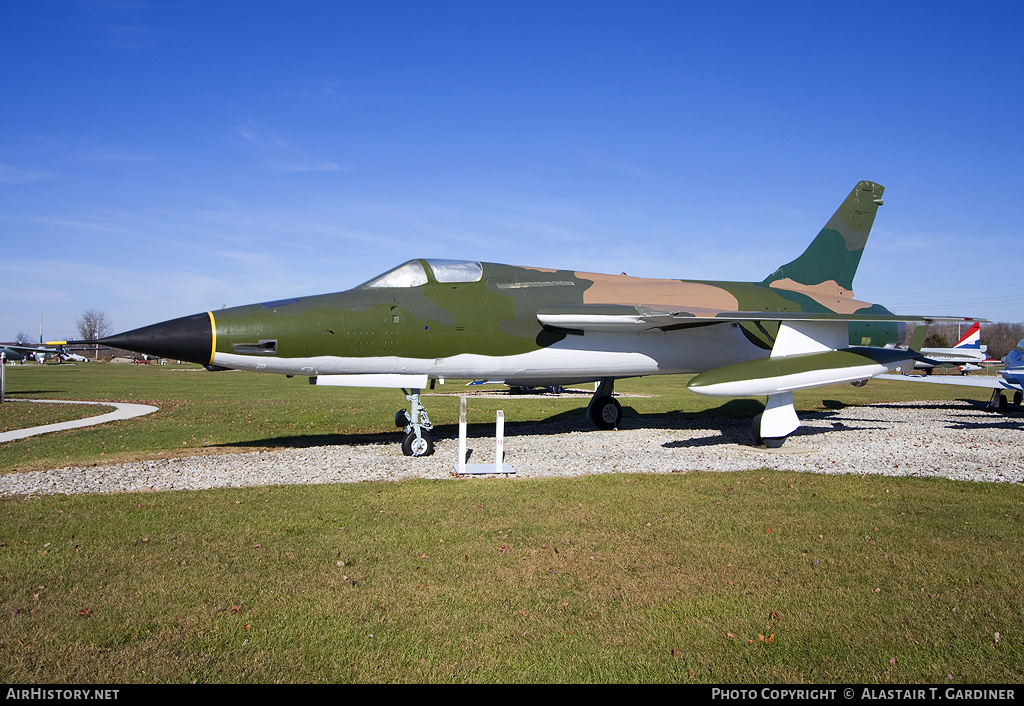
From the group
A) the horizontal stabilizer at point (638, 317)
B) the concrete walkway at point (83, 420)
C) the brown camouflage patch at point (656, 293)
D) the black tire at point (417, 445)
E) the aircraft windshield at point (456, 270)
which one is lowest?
the concrete walkway at point (83, 420)

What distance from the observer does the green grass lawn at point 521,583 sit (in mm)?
3963

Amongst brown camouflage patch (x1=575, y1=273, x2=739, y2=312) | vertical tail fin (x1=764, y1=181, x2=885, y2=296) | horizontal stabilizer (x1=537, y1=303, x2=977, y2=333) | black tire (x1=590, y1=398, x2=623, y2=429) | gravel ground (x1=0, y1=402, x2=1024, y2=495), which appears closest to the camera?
gravel ground (x1=0, y1=402, x2=1024, y2=495)

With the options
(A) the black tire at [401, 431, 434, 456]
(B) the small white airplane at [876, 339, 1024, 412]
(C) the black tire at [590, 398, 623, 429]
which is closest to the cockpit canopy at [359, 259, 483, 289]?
(A) the black tire at [401, 431, 434, 456]

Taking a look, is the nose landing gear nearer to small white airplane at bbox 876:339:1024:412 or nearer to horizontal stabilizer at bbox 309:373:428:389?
horizontal stabilizer at bbox 309:373:428:389

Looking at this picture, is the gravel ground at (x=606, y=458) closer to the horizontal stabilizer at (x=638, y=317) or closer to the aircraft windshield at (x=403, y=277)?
the horizontal stabilizer at (x=638, y=317)

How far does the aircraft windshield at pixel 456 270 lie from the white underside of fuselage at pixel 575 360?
1344 millimetres

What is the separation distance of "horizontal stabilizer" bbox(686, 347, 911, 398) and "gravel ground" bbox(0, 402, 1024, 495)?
1160 mm

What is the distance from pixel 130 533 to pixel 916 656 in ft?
21.5

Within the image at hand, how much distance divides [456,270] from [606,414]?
5.51 metres

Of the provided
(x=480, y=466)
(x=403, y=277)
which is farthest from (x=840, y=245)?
(x=480, y=466)

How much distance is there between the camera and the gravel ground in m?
9.49

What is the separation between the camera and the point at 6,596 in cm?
488

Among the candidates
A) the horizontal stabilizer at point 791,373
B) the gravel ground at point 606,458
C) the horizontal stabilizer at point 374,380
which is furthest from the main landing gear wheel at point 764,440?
the horizontal stabilizer at point 374,380
